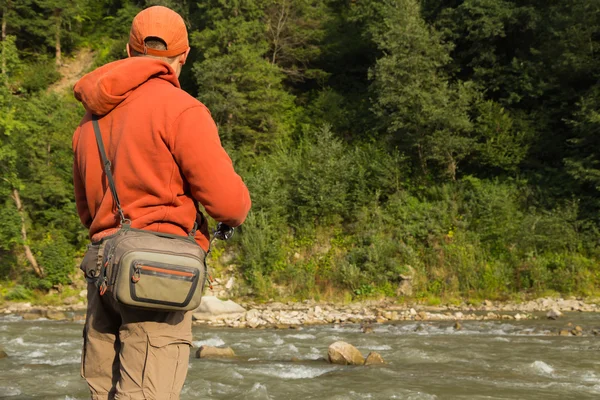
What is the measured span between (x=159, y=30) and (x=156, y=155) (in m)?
0.57

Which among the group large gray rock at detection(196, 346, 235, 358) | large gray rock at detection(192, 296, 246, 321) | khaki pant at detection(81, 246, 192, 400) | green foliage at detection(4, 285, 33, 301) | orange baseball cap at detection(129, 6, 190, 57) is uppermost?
orange baseball cap at detection(129, 6, 190, 57)

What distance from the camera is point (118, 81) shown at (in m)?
2.67

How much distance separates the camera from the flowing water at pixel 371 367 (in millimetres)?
7699

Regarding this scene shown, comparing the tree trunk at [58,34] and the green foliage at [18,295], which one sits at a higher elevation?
the tree trunk at [58,34]

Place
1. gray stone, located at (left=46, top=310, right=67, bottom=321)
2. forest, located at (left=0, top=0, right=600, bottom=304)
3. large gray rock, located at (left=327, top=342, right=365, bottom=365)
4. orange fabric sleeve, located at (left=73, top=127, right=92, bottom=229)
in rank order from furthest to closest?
forest, located at (left=0, top=0, right=600, bottom=304) < gray stone, located at (left=46, top=310, right=67, bottom=321) < large gray rock, located at (left=327, top=342, right=365, bottom=365) < orange fabric sleeve, located at (left=73, top=127, right=92, bottom=229)

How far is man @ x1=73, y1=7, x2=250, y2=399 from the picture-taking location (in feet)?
8.35

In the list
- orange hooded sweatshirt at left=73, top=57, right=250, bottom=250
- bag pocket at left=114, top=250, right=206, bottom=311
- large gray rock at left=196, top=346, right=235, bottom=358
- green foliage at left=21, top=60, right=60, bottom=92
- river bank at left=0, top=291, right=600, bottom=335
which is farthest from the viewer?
green foliage at left=21, top=60, right=60, bottom=92

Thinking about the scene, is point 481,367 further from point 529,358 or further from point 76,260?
point 76,260

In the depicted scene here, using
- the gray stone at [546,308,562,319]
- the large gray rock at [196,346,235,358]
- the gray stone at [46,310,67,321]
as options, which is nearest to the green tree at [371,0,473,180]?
the gray stone at [546,308,562,319]

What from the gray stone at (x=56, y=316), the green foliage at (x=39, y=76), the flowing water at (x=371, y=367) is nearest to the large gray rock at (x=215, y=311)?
the flowing water at (x=371, y=367)

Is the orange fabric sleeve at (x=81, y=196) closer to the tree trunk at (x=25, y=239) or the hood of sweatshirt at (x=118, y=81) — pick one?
the hood of sweatshirt at (x=118, y=81)

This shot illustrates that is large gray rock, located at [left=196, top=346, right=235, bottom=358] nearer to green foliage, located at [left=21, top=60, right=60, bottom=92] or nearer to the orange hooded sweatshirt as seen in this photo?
the orange hooded sweatshirt

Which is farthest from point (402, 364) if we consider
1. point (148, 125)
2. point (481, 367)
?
point (148, 125)

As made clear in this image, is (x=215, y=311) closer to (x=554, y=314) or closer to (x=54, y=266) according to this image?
(x=54, y=266)
